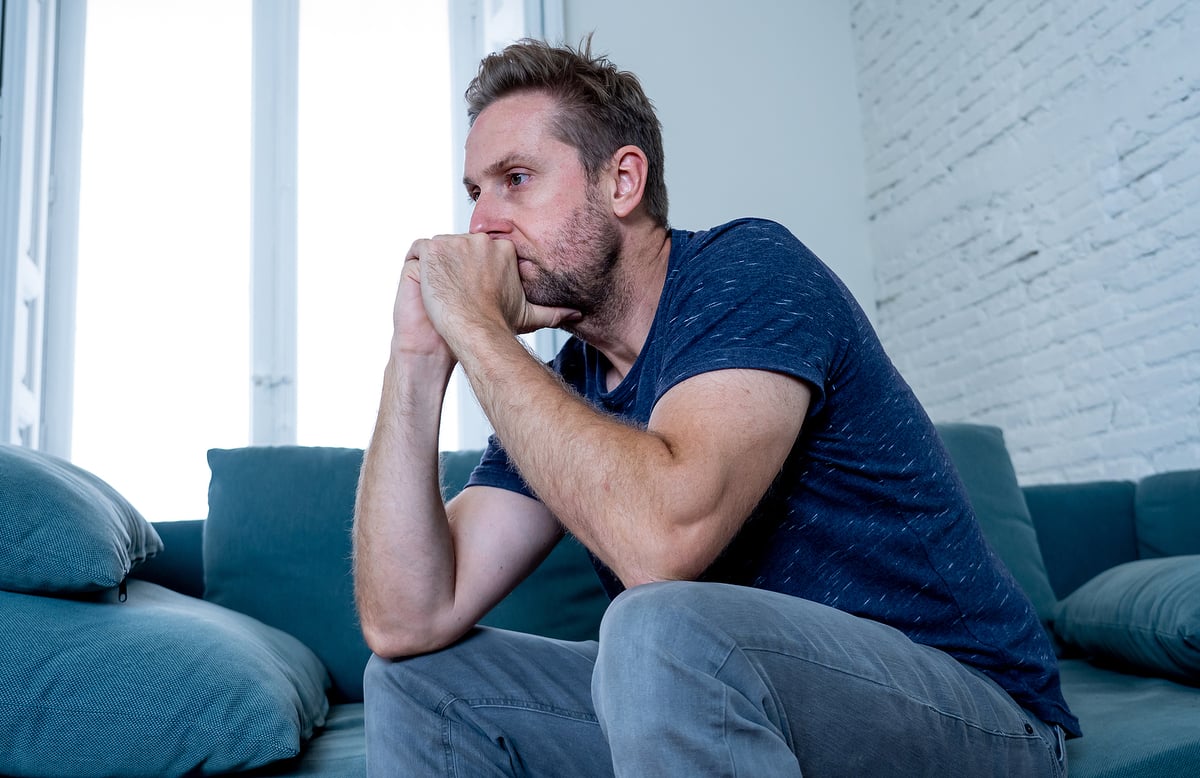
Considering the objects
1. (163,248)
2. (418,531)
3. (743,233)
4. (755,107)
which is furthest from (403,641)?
(755,107)

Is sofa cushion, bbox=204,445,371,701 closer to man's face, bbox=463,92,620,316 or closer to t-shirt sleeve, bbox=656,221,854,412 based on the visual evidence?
man's face, bbox=463,92,620,316

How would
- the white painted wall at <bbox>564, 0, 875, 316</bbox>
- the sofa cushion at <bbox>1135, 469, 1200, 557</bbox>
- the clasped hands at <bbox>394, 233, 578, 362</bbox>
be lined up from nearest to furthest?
the clasped hands at <bbox>394, 233, 578, 362</bbox> → the sofa cushion at <bbox>1135, 469, 1200, 557</bbox> → the white painted wall at <bbox>564, 0, 875, 316</bbox>

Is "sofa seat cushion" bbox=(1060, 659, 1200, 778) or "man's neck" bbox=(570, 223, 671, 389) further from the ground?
"man's neck" bbox=(570, 223, 671, 389)

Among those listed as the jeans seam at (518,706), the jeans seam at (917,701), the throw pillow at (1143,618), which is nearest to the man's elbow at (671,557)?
the jeans seam at (917,701)

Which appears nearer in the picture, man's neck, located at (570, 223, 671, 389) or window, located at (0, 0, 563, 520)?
man's neck, located at (570, 223, 671, 389)

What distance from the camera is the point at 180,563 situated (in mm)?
1899

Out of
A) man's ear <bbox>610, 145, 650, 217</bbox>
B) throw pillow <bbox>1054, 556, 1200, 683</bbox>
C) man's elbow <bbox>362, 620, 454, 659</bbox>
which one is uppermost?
man's ear <bbox>610, 145, 650, 217</bbox>

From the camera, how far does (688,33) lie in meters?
3.91

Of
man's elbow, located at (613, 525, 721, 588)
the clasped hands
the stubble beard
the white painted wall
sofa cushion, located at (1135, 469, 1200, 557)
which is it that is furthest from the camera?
the white painted wall

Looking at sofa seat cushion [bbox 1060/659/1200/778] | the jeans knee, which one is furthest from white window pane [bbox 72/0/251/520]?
the jeans knee

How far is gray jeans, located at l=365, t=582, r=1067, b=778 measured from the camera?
789mm

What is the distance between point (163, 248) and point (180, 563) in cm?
201

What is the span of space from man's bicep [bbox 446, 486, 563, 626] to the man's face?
27 centimetres

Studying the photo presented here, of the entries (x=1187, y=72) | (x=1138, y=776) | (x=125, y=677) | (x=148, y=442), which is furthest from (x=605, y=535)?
(x=148, y=442)
